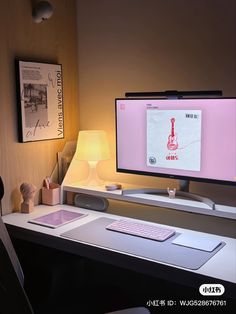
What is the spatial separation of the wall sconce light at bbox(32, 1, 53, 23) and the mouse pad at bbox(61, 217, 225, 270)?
1.15 m

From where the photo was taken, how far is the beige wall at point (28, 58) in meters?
2.16

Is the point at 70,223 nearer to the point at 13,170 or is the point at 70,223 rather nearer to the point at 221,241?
the point at 13,170

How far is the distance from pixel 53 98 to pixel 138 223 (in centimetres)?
91

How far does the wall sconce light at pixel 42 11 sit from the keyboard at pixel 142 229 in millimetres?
1175

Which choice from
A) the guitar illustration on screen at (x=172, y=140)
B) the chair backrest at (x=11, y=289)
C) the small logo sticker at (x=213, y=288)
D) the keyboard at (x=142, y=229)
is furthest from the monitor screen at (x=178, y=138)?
the chair backrest at (x=11, y=289)

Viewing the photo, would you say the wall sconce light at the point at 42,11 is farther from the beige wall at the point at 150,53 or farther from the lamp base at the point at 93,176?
the lamp base at the point at 93,176

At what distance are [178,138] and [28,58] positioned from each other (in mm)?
954

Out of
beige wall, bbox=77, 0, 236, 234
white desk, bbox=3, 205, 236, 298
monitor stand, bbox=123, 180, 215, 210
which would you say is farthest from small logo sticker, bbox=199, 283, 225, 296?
beige wall, bbox=77, 0, 236, 234

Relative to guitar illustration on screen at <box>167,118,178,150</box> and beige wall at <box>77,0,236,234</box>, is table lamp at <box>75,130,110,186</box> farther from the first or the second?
guitar illustration on screen at <box>167,118,178,150</box>

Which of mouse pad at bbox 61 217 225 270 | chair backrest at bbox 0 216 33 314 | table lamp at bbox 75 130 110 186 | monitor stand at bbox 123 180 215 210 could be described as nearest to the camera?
chair backrest at bbox 0 216 33 314

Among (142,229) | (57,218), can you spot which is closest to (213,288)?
(142,229)

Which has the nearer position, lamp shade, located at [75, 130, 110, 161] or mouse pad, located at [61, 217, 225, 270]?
mouse pad, located at [61, 217, 225, 270]

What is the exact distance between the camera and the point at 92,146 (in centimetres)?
233

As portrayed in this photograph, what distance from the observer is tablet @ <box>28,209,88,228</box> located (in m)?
2.05
